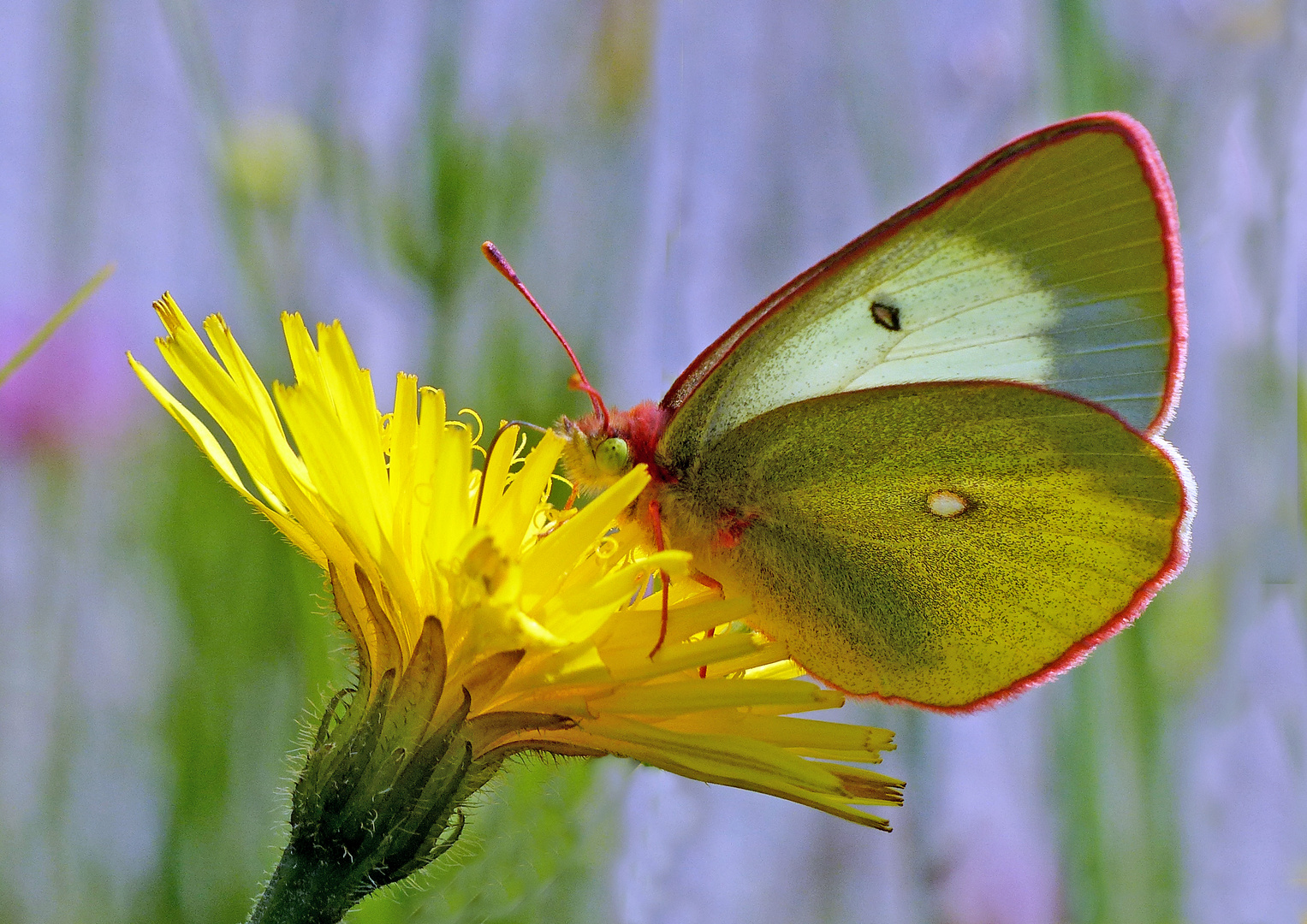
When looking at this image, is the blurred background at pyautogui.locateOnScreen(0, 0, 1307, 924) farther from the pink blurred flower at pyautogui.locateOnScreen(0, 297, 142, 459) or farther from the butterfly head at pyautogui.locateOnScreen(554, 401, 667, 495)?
the butterfly head at pyautogui.locateOnScreen(554, 401, 667, 495)

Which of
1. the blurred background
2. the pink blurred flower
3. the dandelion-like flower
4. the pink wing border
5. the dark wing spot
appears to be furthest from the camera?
the pink blurred flower

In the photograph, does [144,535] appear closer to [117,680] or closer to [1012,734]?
[117,680]

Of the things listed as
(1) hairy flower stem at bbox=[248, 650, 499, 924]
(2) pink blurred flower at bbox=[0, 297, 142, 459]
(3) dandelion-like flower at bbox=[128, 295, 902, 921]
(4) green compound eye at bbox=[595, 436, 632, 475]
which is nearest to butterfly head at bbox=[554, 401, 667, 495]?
(4) green compound eye at bbox=[595, 436, 632, 475]

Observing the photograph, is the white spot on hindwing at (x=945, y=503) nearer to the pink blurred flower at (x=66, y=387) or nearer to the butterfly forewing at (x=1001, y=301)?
the butterfly forewing at (x=1001, y=301)

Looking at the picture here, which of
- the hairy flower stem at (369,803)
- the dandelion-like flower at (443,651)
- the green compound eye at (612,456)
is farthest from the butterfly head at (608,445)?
the hairy flower stem at (369,803)

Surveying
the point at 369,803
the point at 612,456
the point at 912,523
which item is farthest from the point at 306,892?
the point at 912,523
